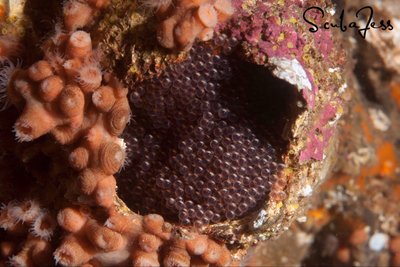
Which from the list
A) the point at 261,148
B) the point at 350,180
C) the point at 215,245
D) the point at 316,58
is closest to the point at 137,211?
the point at 215,245

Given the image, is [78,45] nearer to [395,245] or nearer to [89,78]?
[89,78]

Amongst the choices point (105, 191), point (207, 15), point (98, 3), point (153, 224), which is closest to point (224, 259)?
point (153, 224)

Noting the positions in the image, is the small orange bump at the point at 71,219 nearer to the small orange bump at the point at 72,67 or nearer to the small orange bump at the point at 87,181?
the small orange bump at the point at 87,181

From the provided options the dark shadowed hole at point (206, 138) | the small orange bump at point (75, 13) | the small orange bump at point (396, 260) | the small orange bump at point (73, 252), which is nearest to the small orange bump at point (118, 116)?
the dark shadowed hole at point (206, 138)

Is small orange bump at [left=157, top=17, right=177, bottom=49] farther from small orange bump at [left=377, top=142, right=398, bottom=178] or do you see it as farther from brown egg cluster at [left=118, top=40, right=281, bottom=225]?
small orange bump at [left=377, top=142, right=398, bottom=178]

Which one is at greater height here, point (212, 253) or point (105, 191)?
point (105, 191)

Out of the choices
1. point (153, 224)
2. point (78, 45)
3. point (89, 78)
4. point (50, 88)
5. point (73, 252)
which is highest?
point (78, 45)
